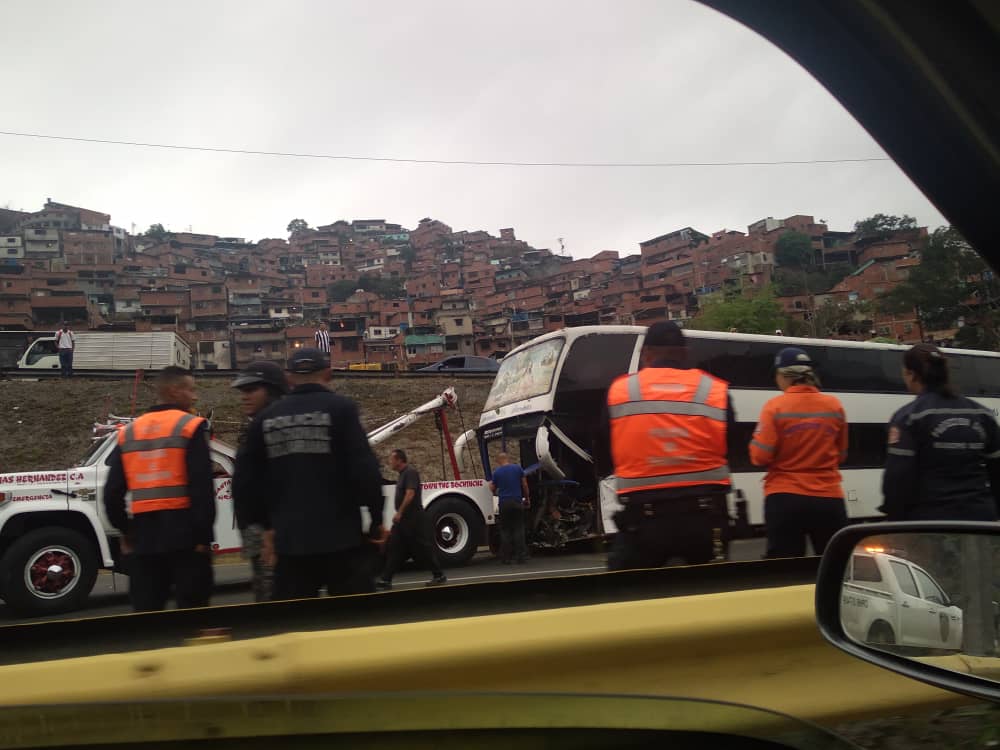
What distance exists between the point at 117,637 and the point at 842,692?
1.69 m

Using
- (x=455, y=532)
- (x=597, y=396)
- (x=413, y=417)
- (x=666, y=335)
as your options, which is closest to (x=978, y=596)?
(x=666, y=335)

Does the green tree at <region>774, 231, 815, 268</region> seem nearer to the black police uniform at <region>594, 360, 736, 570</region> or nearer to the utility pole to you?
the black police uniform at <region>594, 360, 736, 570</region>

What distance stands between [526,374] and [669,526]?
1018 centimetres

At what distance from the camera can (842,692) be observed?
5.70ft

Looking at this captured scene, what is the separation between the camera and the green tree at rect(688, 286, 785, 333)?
14.4 metres

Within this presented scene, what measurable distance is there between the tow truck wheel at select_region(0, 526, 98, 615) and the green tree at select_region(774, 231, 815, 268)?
8.14 meters

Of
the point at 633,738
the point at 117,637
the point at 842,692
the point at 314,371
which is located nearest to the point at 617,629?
the point at 633,738

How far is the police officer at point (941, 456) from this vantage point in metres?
3.06

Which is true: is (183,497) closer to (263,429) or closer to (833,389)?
(263,429)

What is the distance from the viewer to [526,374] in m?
13.0

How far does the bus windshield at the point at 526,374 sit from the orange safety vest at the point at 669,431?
9.24 metres

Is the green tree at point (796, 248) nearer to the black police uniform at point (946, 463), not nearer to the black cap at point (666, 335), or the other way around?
the black police uniform at point (946, 463)

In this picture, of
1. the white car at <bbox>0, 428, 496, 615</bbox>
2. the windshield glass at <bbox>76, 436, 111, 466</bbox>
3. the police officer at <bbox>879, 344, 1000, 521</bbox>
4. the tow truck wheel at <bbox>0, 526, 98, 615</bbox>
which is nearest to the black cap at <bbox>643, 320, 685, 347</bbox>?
the police officer at <bbox>879, 344, 1000, 521</bbox>

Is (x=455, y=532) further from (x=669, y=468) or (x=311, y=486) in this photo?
(x=669, y=468)
